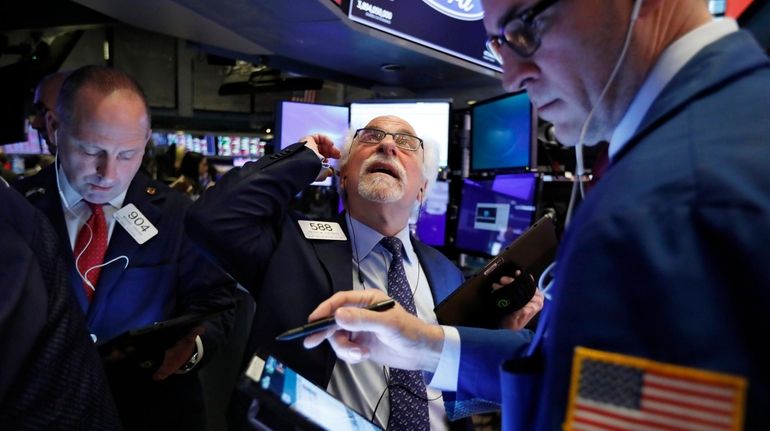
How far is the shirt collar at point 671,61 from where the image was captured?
567 mm

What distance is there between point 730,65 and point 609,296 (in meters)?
0.29

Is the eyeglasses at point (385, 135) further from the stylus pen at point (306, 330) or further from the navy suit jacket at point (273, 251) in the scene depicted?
the stylus pen at point (306, 330)

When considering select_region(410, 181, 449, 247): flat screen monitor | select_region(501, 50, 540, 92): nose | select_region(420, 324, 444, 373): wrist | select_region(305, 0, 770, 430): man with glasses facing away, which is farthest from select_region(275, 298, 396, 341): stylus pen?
select_region(410, 181, 449, 247): flat screen monitor

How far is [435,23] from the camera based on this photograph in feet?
11.0

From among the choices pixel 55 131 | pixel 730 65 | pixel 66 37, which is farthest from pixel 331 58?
pixel 730 65

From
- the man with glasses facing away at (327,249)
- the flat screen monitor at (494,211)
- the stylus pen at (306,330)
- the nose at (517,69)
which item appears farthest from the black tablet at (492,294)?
the flat screen monitor at (494,211)

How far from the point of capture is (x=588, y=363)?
443 mm

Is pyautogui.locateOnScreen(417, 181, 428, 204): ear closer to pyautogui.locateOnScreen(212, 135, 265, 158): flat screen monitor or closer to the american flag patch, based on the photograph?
the american flag patch

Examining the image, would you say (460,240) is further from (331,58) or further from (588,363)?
(588,363)

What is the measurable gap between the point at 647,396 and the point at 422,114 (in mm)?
3005

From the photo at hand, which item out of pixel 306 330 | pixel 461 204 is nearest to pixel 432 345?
pixel 306 330

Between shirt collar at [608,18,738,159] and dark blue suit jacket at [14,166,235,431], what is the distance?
1555 mm

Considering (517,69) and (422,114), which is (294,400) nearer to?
(517,69)

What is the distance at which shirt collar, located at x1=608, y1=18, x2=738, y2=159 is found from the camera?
57 centimetres
